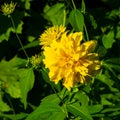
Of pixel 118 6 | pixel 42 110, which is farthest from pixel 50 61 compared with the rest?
pixel 118 6

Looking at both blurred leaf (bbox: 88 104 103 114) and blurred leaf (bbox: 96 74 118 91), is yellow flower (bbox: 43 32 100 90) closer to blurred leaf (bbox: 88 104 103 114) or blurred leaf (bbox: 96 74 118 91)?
blurred leaf (bbox: 88 104 103 114)

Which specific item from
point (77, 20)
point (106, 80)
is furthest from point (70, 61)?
point (106, 80)

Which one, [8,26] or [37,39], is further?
[37,39]

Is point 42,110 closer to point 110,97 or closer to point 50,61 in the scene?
point 50,61

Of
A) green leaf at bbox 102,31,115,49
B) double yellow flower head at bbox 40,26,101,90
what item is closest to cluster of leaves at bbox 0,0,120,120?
green leaf at bbox 102,31,115,49

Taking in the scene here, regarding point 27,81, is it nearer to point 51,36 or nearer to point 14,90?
point 51,36

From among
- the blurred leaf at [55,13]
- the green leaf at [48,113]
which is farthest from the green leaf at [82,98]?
the blurred leaf at [55,13]

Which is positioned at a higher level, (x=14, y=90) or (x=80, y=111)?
(x=80, y=111)

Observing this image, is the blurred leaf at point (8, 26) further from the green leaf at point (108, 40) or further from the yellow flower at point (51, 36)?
the yellow flower at point (51, 36)
